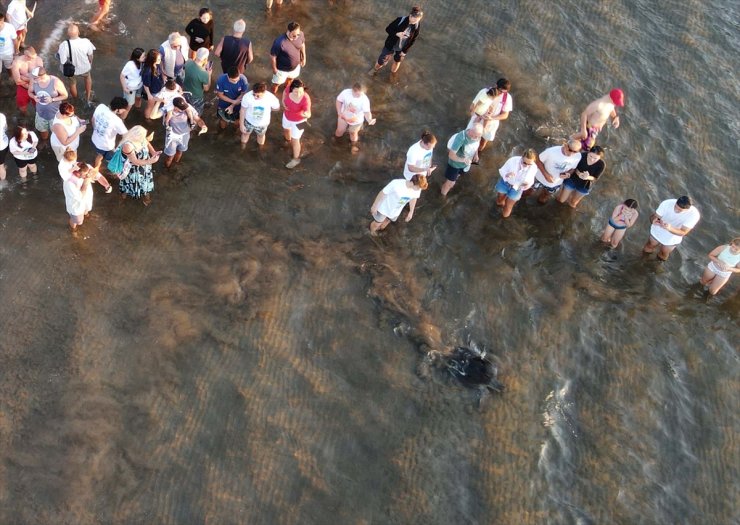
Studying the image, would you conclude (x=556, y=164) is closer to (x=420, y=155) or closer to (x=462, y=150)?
(x=462, y=150)

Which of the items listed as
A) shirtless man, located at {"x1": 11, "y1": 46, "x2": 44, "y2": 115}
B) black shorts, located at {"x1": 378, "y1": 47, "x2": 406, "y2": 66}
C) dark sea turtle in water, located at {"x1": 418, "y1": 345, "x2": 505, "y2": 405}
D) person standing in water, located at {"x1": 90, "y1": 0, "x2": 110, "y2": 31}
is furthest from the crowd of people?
dark sea turtle in water, located at {"x1": 418, "y1": 345, "x2": 505, "y2": 405}

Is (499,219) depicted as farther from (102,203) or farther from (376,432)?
(102,203)

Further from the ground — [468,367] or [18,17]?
[18,17]

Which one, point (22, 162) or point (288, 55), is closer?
point (22, 162)

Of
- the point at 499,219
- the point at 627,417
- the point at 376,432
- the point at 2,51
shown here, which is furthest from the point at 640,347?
the point at 2,51

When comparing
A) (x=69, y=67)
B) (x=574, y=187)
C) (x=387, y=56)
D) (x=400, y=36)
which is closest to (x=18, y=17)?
(x=69, y=67)

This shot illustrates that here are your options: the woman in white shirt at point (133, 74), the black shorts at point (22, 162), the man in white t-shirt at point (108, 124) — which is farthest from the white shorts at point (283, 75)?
the black shorts at point (22, 162)

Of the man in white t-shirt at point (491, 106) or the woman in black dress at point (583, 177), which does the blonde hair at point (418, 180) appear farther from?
the woman in black dress at point (583, 177)

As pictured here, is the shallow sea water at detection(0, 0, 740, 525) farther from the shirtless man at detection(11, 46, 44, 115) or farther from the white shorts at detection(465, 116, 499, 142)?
the shirtless man at detection(11, 46, 44, 115)
